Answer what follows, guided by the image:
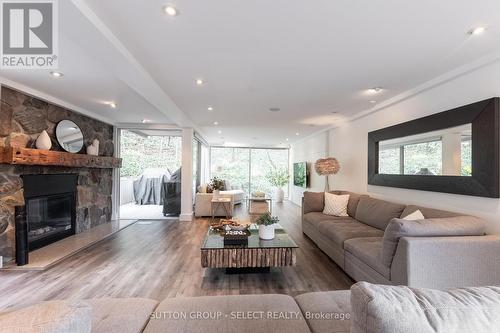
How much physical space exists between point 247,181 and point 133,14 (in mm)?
9583

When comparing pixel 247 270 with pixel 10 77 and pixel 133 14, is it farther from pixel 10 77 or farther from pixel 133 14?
pixel 10 77

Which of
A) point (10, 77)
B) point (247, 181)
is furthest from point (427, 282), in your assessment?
point (247, 181)

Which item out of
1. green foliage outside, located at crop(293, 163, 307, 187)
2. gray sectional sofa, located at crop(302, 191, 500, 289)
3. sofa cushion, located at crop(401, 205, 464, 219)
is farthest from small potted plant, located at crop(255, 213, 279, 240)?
green foliage outside, located at crop(293, 163, 307, 187)

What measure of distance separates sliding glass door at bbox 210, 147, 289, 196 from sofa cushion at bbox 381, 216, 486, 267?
8.72 meters

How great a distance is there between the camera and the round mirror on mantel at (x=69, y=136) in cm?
433

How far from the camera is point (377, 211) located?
11.8ft

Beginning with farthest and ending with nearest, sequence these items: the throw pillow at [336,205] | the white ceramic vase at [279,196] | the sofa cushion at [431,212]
Result: 1. the white ceramic vase at [279,196]
2. the throw pillow at [336,205]
3. the sofa cushion at [431,212]

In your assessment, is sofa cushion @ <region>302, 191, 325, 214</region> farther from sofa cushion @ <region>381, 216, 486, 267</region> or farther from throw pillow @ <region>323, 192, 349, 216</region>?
sofa cushion @ <region>381, 216, 486, 267</region>

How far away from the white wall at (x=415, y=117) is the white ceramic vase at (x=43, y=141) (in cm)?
538

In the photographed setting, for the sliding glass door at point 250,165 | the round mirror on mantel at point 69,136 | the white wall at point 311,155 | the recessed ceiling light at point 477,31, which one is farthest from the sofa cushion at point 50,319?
the sliding glass door at point 250,165

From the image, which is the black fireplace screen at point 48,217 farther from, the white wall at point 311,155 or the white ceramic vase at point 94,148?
the white wall at point 311,155

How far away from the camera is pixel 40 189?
3.88 m

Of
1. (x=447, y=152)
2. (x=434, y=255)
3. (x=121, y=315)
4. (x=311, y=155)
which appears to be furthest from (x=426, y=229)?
(x=311, y=155)

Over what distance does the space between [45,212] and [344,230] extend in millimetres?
4768
